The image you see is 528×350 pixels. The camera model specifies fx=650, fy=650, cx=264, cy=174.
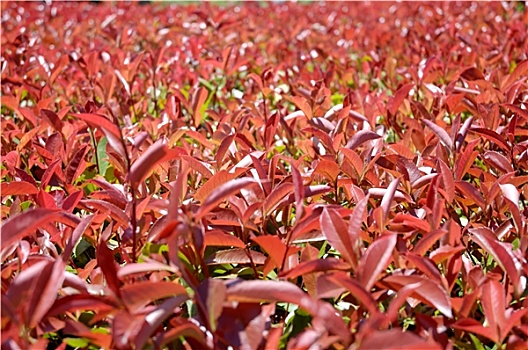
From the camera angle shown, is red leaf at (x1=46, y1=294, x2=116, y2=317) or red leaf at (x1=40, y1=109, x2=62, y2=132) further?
red leaf at (x1=40, y1=109, x2=62, y2=132)

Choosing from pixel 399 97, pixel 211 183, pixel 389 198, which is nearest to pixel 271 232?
pixel 211 183

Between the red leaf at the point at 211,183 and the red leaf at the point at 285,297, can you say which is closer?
the red leaf at the point at 285,297

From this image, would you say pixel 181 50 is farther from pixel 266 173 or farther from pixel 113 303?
pixel 113 303

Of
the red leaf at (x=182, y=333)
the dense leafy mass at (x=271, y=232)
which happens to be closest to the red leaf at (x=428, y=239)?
the dense leafy mass at (x=271, y=232)

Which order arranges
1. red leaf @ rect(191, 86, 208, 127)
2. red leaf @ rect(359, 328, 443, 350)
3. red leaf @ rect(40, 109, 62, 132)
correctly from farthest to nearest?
1. red leaf @ rect(191, 86, 208, 127)
2. red leaf @ rect(40, 109, 62, 132)
3. red leaf @ rect(359, 328, 443, 350)

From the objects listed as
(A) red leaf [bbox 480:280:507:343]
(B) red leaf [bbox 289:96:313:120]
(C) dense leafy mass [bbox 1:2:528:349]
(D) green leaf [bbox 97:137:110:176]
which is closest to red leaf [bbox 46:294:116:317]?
(C) dense leafy mass [bbox 1:2:528:349]

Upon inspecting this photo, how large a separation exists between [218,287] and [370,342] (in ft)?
0.98

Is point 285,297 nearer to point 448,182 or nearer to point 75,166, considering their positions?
point 448,182

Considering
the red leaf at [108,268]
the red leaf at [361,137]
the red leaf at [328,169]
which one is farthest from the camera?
the red leaf at [361,137]

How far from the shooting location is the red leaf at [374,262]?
1.30 metres

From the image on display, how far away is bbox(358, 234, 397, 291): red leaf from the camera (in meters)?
1.30

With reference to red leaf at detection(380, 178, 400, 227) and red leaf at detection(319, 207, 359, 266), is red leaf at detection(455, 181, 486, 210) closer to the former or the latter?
red leaf at detection(380, 178, 400, 227)

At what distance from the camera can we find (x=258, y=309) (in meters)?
1.28

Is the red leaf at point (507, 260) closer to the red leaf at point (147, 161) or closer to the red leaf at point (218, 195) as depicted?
the red leaf at point (218, 195)
